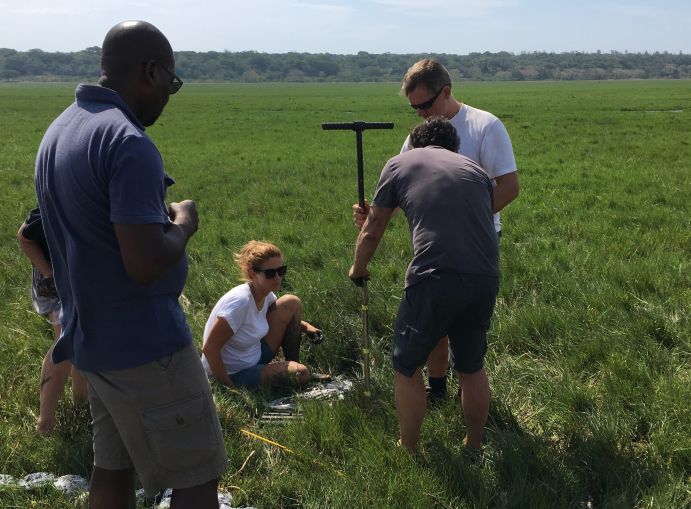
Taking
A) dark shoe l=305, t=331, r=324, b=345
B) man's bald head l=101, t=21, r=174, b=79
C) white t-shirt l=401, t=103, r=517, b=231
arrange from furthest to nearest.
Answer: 1. dark shoe l=305, t=331, r=324, b=345
2. white t-shirt l=401, t=103, r=517, b=231
3. man's bald head l=101, t=21, r=174, b=79

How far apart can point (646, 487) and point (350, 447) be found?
1.43 meters

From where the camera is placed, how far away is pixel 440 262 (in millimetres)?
3072

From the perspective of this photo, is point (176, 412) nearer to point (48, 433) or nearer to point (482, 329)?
point (482, 329)

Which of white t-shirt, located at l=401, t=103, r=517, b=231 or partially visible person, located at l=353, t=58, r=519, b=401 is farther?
white t-shirt, located at l=401, t=103, r=517, b=231

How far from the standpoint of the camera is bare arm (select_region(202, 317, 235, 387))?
4160 millimetres

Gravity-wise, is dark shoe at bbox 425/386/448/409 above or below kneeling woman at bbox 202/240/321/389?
below

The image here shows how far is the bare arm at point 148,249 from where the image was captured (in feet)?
6.35

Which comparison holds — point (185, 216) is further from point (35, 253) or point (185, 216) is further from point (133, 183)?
point (35, 253)

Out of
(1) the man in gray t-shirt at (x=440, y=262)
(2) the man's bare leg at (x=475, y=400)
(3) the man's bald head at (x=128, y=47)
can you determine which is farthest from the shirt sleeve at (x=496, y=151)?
(3) the man's bald head at (x=128, y=47)

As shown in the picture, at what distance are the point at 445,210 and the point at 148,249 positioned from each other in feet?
5.07

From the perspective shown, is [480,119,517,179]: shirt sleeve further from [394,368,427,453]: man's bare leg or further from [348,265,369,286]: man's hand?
[394,368,427,453]: man's bare leg

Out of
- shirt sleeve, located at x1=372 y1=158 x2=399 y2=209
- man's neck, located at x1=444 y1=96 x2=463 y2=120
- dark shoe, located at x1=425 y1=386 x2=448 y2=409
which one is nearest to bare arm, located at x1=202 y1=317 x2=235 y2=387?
dark shoe, located at x1=425 y1=386 x2=448 y2=409

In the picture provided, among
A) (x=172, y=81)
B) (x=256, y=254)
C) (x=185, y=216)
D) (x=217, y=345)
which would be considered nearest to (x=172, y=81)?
(x=172, y=81)

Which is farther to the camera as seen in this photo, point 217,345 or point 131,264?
point 217,345
